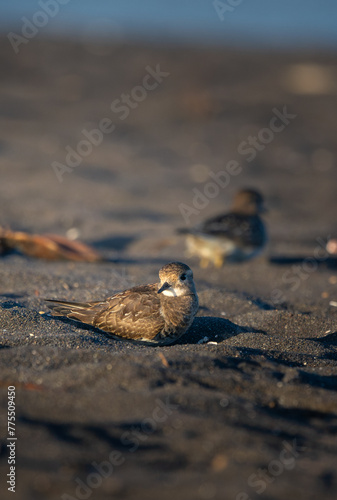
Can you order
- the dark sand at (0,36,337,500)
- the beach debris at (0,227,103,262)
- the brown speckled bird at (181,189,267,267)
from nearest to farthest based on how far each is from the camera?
1. the dark sand at (0,36,337,500)
2. the beach debris at (0,227,103,262)
3. the brown speckled bird at (181,189,267,267)

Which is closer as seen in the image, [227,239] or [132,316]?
[132,316]

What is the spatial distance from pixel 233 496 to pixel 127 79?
17468 mm

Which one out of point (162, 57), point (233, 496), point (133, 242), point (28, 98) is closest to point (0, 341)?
point (233, 496)

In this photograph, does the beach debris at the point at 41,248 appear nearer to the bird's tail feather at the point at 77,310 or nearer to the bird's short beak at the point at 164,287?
the bird's tail feather at the point at 77,310

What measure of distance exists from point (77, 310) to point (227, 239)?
3.93 meters

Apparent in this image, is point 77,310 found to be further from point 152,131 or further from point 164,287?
point 152,131

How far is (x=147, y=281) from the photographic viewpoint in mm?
7484

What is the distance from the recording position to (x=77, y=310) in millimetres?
5680

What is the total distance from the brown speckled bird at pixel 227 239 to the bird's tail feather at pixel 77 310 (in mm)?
3658

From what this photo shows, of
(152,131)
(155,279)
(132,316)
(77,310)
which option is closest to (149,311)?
(132,316)

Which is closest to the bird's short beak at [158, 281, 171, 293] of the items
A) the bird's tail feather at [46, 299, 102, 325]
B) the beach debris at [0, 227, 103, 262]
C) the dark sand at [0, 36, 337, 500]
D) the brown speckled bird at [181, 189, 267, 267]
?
the dark sand at [0, 36, 337, 500]

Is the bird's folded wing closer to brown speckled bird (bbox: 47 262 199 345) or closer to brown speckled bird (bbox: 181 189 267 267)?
brown speckled bird (bbox: 47 262 199 345)

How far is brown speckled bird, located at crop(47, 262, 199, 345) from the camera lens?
5.39m

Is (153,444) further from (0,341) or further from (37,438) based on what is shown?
(0,341)
